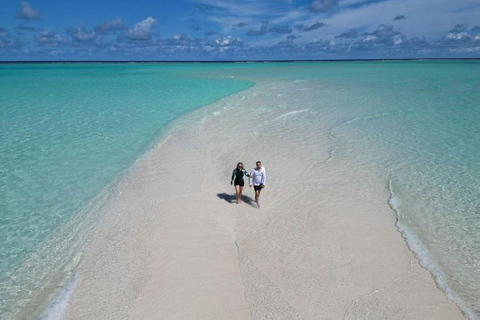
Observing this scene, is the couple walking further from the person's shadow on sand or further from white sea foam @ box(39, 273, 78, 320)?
white sea foam @ box(39, 273, 78, 320)

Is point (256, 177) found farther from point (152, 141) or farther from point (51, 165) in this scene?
point (152, 141)

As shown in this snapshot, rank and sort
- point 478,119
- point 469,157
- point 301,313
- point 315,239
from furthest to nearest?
point 478,119, point 469,157, point 315,239, point 301,313

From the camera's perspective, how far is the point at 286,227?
8367 mm

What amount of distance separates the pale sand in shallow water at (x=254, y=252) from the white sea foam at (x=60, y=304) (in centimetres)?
14

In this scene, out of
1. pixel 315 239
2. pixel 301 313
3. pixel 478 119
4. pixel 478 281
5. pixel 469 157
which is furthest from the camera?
pixel 478 119

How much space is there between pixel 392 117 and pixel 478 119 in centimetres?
458

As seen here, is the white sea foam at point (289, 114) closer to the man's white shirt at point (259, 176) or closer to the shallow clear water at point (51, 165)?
the shallow clear water at point (51, 165)

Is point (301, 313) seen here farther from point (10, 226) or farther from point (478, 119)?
point (478, 119)

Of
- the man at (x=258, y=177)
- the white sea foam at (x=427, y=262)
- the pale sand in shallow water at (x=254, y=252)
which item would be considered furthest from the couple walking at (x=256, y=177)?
the white sea foam at (x=427, y=262)

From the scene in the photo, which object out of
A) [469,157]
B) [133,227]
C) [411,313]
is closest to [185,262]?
[133,227]

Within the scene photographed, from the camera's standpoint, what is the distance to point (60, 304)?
6031mm

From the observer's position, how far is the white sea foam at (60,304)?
19.0ft

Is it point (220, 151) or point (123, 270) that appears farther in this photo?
point (220, 151)

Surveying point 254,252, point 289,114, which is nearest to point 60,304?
point 254,252
